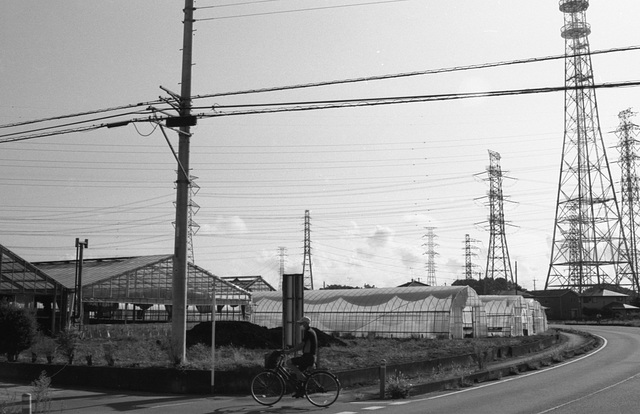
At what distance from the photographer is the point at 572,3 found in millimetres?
76188

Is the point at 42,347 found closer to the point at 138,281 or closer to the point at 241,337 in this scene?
the point at 241,337

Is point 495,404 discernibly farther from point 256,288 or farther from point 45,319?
point 256,288

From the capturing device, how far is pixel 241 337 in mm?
33188

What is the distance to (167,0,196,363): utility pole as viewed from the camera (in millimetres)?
19373

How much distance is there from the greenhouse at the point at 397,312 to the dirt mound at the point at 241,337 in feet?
30.5

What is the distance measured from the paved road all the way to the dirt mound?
14.3 meters

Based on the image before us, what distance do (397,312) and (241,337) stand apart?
14407 millimetres

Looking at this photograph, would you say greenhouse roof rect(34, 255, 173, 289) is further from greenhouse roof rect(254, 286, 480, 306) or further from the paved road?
the paved road

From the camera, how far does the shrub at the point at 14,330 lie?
73.1ft

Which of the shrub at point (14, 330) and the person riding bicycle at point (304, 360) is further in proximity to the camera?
the shrub at point (14, 330)

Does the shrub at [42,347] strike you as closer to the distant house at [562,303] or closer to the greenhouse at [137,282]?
the greenhouse at [137,282]

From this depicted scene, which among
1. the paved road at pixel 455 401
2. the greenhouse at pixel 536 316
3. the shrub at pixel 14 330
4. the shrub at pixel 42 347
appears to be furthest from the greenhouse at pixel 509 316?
the shrub at pixel 14 330

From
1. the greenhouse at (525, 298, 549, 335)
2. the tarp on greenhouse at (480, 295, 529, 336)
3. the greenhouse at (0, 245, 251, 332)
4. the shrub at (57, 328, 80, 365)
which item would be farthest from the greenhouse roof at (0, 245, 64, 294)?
the greenhouse at (525, 298, 549, 335)

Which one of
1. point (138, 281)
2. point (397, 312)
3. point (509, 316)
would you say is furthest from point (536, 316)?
point (138, 281)
